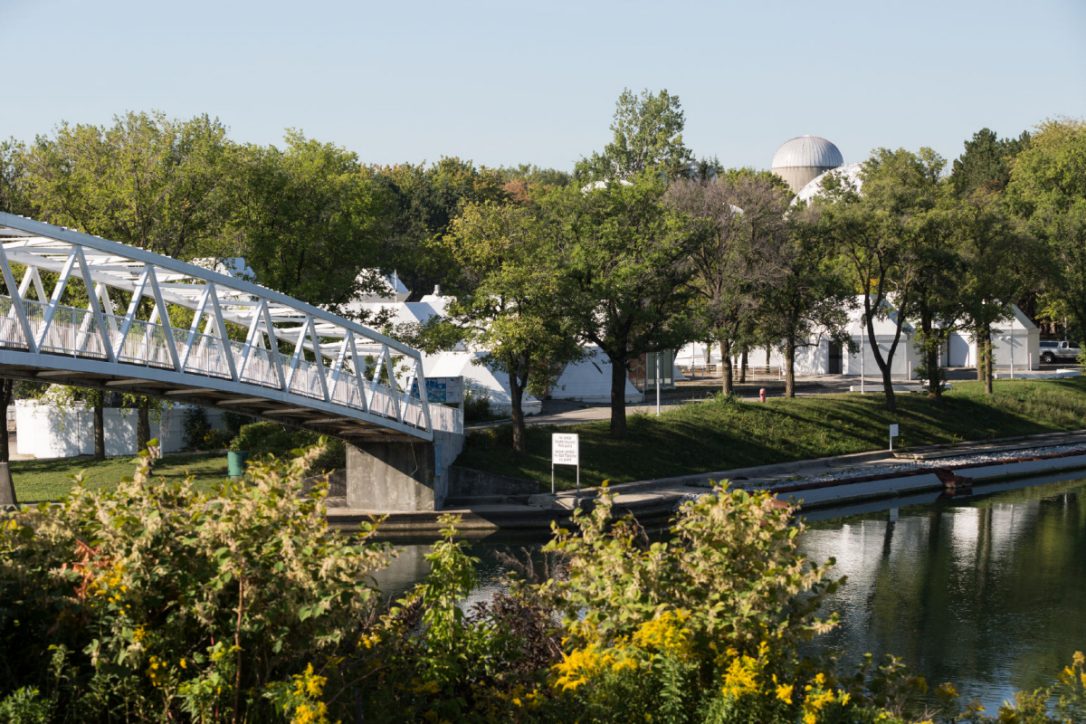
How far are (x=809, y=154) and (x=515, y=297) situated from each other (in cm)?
10168

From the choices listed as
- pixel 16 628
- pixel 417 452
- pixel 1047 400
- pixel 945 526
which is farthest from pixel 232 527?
pixel 1047 400

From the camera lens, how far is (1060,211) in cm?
7731

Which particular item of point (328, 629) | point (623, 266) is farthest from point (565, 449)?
point (328, 629)

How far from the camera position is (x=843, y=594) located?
3044cm

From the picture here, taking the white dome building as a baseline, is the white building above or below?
below

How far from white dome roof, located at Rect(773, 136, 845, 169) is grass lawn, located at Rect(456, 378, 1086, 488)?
235 ft

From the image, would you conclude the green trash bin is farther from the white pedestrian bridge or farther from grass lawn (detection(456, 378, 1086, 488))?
grass lawn (detection(456, 378, 1086, 488))

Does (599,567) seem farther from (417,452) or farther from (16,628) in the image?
(417,452)

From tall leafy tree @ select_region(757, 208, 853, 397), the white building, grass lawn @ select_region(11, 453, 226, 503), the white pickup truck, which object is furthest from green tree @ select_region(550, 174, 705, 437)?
the white pickup truck

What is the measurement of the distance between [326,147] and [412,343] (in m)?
8.40

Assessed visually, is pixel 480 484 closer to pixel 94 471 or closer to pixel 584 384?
pixel 94 471

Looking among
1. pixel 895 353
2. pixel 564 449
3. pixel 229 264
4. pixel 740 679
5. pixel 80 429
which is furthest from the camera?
pixel 895 353

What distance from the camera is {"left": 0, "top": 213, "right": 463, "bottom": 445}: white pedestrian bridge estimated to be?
25984mm

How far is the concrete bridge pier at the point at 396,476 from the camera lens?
129 ft
